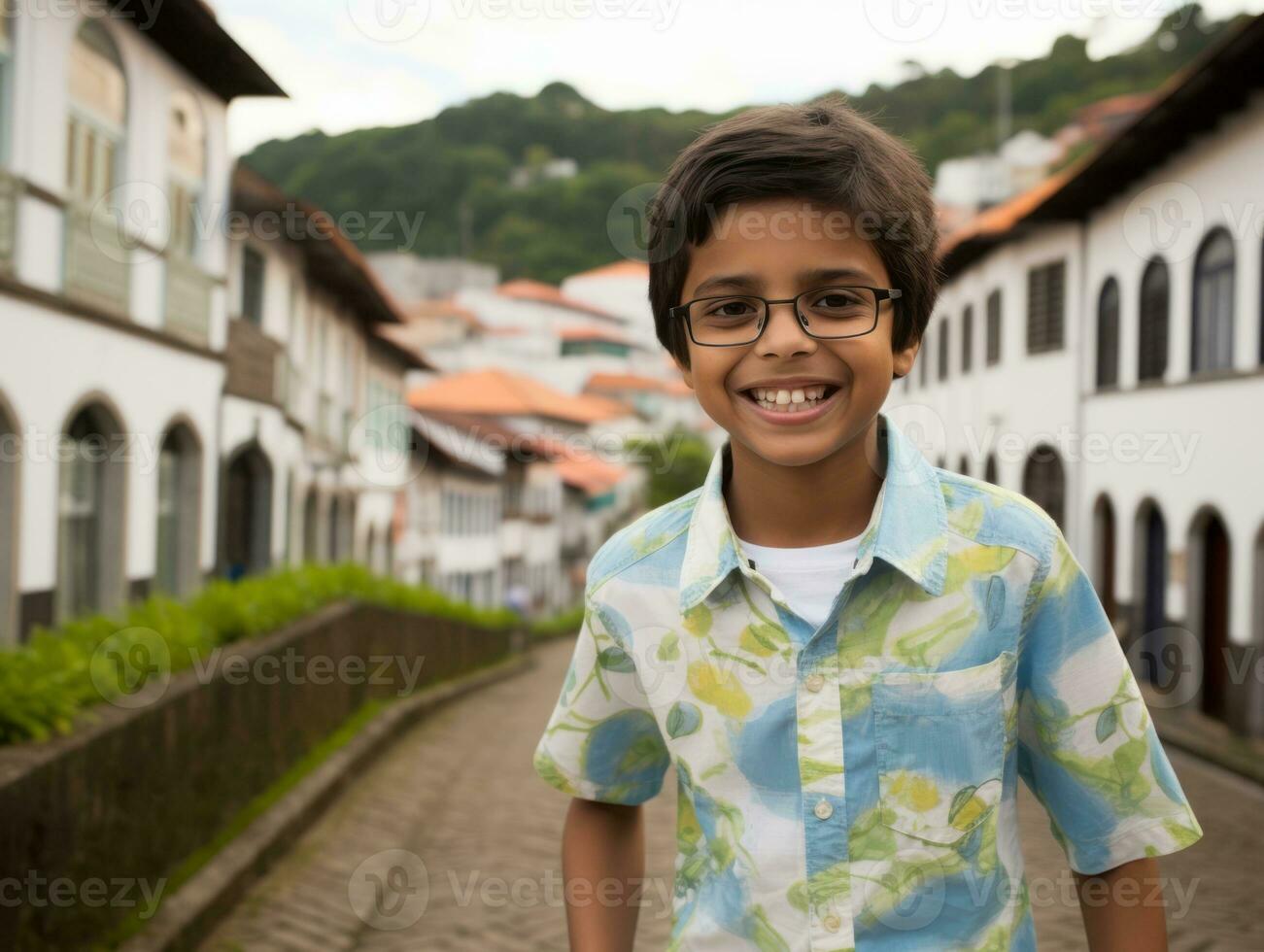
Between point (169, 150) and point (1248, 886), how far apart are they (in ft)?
37.3

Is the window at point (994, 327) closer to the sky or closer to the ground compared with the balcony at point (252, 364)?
closer to the sky

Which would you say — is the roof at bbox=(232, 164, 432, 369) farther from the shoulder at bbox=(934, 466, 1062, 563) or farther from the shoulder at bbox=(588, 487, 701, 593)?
the shoulder at bbox=(934, 466, 1062, 563)

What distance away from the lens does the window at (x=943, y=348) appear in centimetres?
2777

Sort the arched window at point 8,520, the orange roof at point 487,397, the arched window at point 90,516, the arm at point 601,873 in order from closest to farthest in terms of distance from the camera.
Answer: the arm at point 601,873, the arched window at point 8,520, the arched window at point 90,516, the orange roof at point 487,397

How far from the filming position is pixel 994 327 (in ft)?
79.8

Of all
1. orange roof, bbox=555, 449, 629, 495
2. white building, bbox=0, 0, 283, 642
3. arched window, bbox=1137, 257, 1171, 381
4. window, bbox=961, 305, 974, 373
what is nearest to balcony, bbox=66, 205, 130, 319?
white building, bbox=0, 0, 283, 642

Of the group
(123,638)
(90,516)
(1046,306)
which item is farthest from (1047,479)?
(123,638)

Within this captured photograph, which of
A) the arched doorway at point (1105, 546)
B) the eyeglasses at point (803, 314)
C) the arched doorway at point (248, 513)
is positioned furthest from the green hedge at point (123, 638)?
the arched doorway at point (1105, 546)

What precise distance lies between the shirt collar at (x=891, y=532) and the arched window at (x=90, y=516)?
11.3m

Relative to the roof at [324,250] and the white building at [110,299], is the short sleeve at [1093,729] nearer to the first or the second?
the white building at [110,299]

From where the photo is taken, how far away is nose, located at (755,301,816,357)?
2.02 meters

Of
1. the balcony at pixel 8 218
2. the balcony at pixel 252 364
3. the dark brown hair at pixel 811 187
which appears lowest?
the dark brown hair at pixel 811 187

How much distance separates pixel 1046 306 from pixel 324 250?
1059 centimetres

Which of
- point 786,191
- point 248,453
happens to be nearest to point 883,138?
point 786,191
